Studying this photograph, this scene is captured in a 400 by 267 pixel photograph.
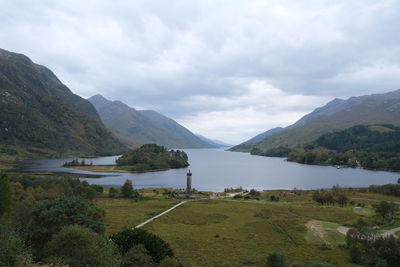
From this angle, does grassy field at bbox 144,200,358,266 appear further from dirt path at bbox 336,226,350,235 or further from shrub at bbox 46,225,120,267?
shrub at bbox 46,225,120,267

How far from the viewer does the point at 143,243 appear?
31734 millimetres

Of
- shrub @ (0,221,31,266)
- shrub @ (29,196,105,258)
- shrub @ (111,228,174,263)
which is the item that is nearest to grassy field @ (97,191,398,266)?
shrub @ (111,228,174,263)

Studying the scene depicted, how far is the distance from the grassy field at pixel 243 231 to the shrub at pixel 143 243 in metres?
9.75

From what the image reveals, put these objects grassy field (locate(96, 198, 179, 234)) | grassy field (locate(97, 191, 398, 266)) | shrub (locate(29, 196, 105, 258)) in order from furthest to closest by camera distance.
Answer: grassy field (locate(96, 198, 179, 234)), grassy field (locate(97, 191, 398, 266)), shrub (locate(29, 196, 105, 258))

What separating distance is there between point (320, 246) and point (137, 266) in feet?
106

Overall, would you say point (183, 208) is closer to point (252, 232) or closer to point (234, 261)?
point (252, 232)

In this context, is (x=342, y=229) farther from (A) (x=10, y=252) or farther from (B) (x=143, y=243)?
(A) (x=10, y=252)

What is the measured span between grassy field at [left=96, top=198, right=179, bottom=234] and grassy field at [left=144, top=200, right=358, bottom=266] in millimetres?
4306

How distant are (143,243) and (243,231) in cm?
2931

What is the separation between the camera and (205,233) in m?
54.9

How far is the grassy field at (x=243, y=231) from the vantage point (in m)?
43.4

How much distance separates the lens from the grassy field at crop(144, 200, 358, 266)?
43.4m

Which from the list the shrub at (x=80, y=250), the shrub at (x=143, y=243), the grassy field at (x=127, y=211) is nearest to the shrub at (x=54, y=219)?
the shrub at (x=143, y=243)

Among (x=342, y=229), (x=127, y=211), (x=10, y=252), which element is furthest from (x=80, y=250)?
(x=342, y=229)
